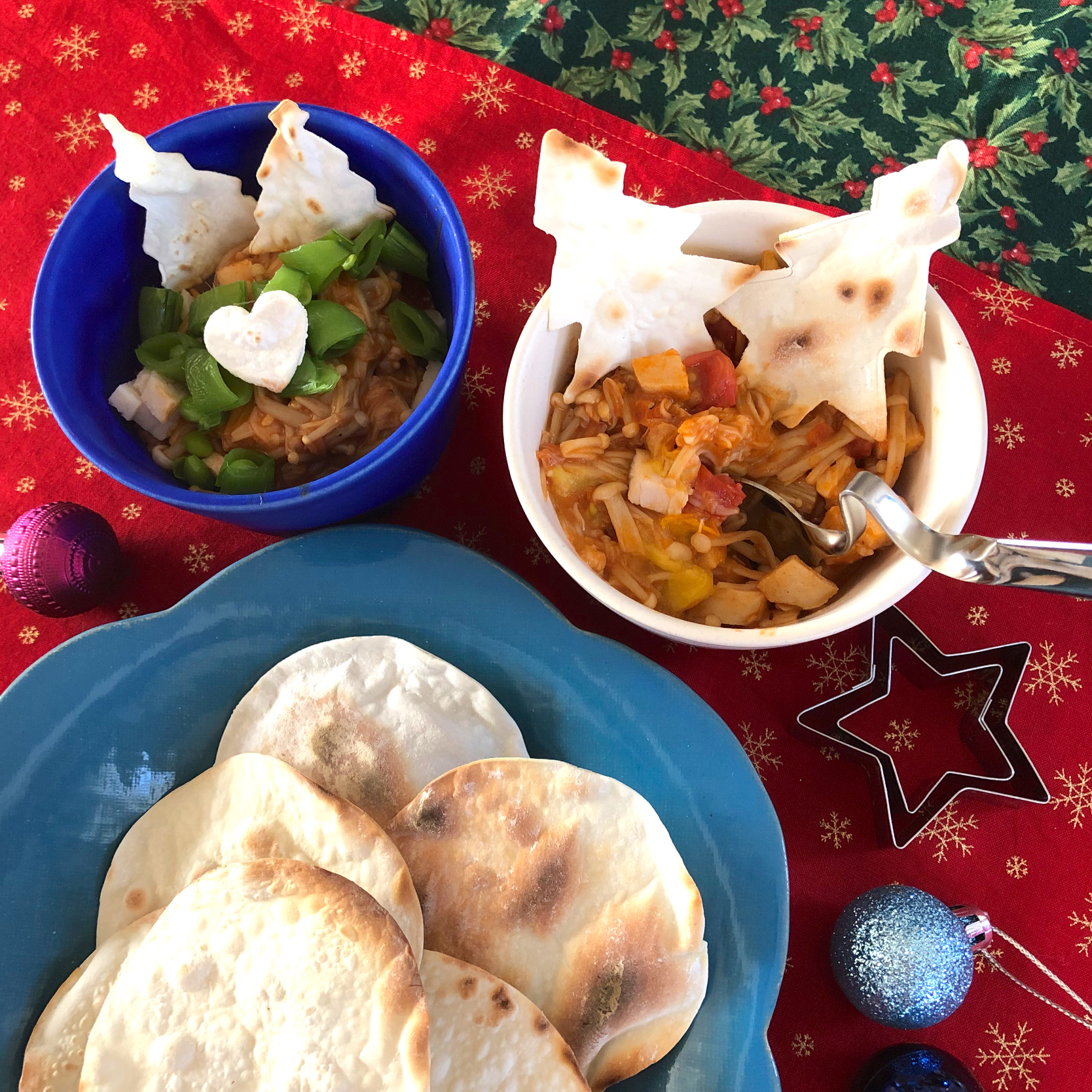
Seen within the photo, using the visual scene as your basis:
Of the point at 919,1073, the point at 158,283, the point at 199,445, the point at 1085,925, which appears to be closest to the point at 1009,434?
the point at 1085,925

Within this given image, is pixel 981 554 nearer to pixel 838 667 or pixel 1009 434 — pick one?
pixel 838 667

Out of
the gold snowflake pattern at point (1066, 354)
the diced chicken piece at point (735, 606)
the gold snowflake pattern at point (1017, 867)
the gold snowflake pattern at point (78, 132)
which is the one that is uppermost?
the gold snowflake pattern at point (78, 132)

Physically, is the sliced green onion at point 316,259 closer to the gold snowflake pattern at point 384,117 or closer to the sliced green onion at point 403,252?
the sliced green onion at point 403,252

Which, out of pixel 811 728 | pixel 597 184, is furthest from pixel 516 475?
pixel 811 728

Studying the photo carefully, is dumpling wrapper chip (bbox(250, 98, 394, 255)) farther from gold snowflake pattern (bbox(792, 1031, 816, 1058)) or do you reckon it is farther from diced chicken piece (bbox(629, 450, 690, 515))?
gold snowflake pattern (bbox(792, 1031, 816, 1058))

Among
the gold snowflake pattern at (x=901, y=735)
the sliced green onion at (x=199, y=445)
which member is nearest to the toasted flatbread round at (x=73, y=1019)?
the sliced green onion at (x=199, y=445)

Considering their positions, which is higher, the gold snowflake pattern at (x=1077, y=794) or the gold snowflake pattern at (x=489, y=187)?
the gold snowflake pattern at (x=489, y=187)

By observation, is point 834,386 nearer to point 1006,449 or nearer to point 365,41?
point 1006,449

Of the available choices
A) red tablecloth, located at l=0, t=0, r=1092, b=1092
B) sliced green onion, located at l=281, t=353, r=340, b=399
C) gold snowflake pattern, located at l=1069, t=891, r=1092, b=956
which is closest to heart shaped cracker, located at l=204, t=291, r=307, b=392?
sliced green onion, located at l=281, t=353, r=340, b=399

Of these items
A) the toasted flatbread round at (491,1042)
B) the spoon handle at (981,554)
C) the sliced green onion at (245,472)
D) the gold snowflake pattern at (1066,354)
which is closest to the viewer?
the spoon handle at (981,554)
